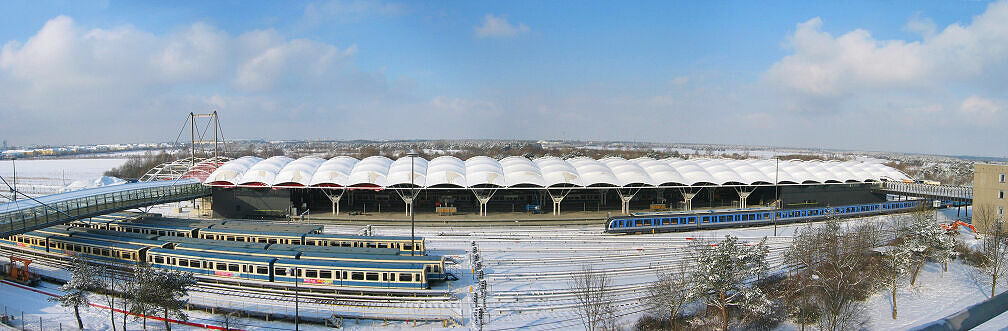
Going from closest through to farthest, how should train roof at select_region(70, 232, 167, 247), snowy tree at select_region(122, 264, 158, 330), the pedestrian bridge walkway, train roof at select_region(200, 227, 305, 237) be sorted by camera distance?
snowy tree at select_region(122, 264, 158, 330) < the pedestrian bridge walkway < train roof at select_region(70, 232, 167, 247) < train roof at select_region(200, 227, 305, 237)

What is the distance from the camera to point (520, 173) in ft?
127

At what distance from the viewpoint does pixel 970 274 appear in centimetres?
2548

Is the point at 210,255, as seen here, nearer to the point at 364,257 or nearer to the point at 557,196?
the point at 364,257

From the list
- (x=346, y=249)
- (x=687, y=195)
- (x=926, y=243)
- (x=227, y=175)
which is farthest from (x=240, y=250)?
(x=687, y=195)

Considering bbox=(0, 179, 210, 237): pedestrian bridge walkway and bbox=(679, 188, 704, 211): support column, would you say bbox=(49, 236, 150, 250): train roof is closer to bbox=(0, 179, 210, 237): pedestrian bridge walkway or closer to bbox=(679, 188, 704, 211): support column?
bbox=(0, 179, 210, 237): pedestrian bridge walkway

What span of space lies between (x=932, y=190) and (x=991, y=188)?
11802mm

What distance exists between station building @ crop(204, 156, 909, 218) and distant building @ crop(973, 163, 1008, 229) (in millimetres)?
9892

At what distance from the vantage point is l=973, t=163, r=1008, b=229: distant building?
3366cm

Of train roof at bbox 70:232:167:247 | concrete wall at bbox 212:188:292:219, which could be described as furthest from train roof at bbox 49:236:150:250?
concrete wall at bbox 212:188:292:219

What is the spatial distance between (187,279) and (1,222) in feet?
38.7

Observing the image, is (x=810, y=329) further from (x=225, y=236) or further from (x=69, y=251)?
(x=69, y=251)

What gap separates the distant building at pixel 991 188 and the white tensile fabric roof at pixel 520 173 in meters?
10.1

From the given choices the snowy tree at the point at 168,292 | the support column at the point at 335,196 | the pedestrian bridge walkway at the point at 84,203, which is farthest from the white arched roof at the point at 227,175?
the snowy tree at the point at 168,292

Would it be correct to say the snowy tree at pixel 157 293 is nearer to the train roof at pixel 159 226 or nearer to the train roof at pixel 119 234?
the train roof at pixel 119 234
